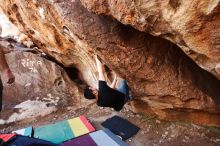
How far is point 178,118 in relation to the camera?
4.46m

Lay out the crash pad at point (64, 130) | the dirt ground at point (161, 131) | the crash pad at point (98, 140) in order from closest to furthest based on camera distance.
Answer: the dirt ground at point (161, 131) → the crash pad at point (98, 140) → the crash pad at point (64, 130)

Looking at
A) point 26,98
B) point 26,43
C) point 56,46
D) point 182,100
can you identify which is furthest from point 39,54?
point 182,100

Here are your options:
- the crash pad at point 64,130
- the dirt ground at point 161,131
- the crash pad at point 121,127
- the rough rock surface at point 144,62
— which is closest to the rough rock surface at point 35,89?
the dirt ground at point 161,131

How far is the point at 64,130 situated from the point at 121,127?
2.95 ft

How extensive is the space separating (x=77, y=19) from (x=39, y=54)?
3387mm

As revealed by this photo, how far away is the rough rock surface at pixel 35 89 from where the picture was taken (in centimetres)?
605

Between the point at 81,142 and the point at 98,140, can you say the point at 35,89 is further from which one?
the point at 98,140

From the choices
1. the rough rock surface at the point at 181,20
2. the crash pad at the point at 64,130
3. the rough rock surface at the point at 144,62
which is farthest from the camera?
the crash pad at the point at 64,130

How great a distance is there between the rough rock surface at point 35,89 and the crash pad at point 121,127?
1224 millimetres

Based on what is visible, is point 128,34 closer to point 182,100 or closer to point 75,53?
point 182,100

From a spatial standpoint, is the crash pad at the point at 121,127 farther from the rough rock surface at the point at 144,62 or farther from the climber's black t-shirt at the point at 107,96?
the climber's black t-shirt at the point at 107,96

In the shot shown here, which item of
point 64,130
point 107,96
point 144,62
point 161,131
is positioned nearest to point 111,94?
point 107,96

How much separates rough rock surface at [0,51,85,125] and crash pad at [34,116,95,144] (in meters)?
0.93

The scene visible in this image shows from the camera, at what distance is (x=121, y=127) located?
4.71 metres
